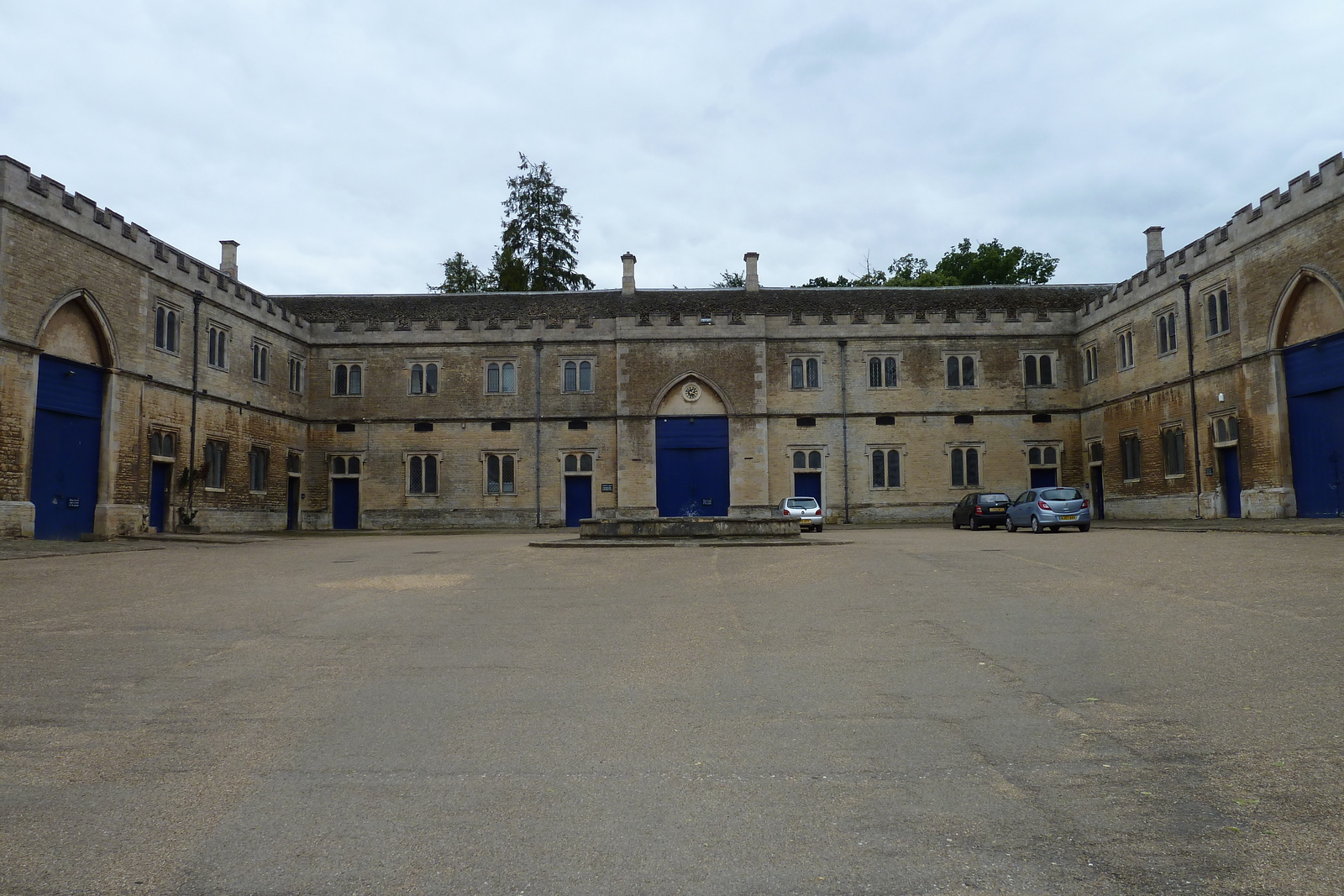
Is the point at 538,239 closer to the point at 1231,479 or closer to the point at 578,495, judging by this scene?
the point at 578,495

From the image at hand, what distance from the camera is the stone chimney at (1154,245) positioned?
36875 mm

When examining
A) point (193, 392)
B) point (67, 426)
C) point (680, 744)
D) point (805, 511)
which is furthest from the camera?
point (805, 511)

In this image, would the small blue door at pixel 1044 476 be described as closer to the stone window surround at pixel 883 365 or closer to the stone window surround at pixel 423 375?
the stone window surround at pixel 883 365

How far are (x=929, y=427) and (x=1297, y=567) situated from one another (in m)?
25.6

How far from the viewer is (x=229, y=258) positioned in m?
38.1

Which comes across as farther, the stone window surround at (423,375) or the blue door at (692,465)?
the stone window surround at (423,375)

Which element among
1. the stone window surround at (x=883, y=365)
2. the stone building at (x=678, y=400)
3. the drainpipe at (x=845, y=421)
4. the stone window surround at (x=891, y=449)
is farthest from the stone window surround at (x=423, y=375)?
the stone window surround at (x=891, y=449)

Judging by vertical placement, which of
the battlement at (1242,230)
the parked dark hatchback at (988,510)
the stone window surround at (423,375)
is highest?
the battlement at (1242,230)

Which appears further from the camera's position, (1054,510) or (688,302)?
(688,302)

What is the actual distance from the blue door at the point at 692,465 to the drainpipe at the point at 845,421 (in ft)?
15.4

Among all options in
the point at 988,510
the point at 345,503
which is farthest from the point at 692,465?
the point at 345,503

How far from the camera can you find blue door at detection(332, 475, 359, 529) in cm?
3800

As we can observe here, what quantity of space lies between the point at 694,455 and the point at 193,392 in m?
17.9

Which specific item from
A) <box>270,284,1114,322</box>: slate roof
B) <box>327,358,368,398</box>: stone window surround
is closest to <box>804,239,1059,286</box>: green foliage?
<box>270,284,1114,322</box>: slate roof
